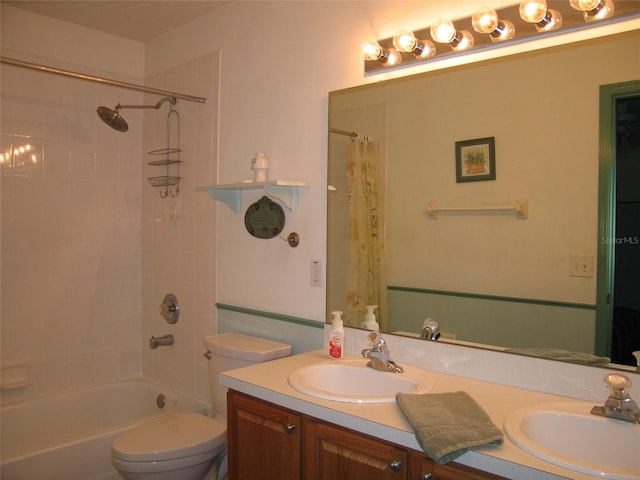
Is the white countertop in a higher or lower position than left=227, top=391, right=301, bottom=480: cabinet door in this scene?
higher

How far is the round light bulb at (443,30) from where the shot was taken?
167 centimetres

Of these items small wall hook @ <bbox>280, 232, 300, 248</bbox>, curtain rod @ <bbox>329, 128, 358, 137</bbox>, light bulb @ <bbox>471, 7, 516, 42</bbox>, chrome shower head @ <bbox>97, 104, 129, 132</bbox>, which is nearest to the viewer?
light bulb @ <bbox>471, 7, 516, 42</bbox>

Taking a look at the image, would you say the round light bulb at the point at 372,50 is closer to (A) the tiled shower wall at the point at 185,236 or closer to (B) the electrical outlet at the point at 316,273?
(B) the electrical outlet at the point at 316,273

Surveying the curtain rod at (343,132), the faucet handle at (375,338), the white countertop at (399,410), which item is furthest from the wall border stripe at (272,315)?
the curtain rod at (343,132)

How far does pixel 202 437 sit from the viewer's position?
6.75ft

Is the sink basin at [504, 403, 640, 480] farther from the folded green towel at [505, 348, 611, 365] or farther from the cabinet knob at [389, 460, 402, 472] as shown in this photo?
the cabinet knob at [389, 460, 402, 472]

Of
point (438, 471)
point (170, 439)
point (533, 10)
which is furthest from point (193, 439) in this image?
point (533, 10)

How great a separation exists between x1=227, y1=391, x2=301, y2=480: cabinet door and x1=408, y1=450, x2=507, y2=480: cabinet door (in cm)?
39

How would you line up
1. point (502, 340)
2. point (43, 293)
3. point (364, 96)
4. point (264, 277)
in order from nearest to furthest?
1. point (502, 340)
2. point (364, 96)
3. point (264, 277)
4. point (43, 293)

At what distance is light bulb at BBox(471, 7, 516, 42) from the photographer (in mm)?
1576

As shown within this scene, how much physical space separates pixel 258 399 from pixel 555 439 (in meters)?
0.86

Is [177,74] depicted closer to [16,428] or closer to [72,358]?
[72,358]

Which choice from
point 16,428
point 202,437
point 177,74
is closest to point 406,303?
point 202,437

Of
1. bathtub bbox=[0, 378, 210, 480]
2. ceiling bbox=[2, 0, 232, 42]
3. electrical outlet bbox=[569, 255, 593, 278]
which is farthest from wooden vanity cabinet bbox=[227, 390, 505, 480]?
ceiling bbox=[2, 0, 232, 42]
